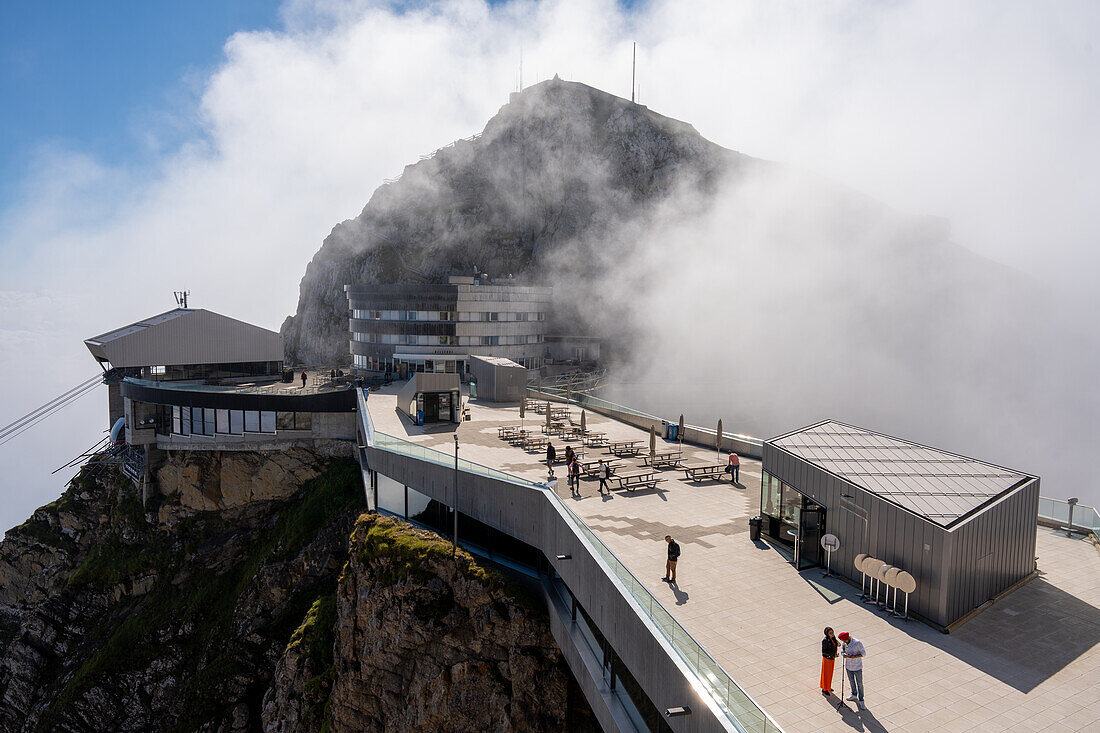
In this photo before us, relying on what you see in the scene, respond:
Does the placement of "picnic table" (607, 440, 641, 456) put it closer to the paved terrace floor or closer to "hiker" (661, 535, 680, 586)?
the paved terrace floor

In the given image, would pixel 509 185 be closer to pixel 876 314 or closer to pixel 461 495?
pixel 876 314

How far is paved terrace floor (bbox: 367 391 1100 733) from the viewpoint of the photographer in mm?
8750

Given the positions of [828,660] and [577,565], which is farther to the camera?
[577,565]

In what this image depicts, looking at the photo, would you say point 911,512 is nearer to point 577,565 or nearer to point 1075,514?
point 577,565

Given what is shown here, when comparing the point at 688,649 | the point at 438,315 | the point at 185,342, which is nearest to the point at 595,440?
the point at 688,649

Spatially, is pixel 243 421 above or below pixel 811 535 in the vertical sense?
below

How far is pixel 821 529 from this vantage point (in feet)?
46.1

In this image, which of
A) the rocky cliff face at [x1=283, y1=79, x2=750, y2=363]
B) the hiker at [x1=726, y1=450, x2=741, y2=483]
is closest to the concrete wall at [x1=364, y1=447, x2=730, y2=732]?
the hiker at [x1=726, y1=450, x2=741, y2=483]

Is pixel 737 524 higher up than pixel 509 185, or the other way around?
pixel 509 185

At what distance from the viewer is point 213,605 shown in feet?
110

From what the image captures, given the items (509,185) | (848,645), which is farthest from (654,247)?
(848,645)

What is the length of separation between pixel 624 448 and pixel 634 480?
4.05 metres

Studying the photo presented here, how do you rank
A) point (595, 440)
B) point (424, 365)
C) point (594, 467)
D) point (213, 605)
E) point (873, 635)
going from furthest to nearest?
1. point (424, 365)
2. point (213, 605)
3. point (595, 440)
4. point (594, 467)
5. point (873, 635)

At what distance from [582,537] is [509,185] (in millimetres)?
88723
